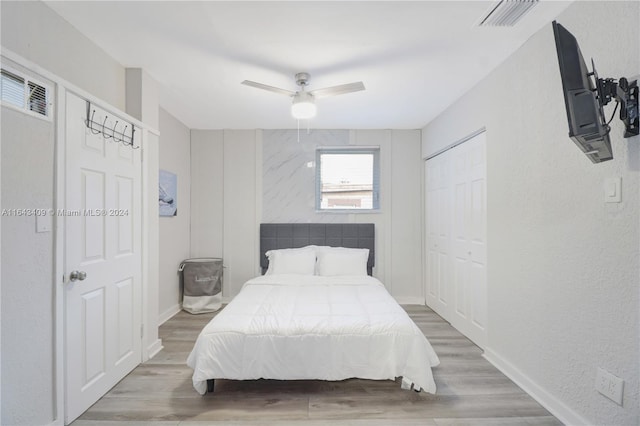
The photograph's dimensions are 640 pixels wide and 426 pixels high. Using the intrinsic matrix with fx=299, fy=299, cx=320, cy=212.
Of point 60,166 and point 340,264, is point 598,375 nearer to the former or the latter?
point 340,264

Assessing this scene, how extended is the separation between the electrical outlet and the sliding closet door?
1196 mm

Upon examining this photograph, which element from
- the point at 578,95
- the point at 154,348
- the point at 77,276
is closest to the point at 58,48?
the point at 77,276

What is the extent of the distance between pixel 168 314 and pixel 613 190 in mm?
4304

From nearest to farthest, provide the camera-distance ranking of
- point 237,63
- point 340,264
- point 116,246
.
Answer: point 116,246 < point 237,63 < point 340,264

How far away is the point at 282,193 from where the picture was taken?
4418mm

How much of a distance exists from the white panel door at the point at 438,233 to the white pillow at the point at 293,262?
1.65 meters

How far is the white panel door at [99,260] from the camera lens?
6.29 feet

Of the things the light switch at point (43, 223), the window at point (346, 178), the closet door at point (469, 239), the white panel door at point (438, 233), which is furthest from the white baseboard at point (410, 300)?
the light switch at point (43, 223)

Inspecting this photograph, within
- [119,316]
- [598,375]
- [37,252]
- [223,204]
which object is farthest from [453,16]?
[223,204]

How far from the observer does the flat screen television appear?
131 centimetres

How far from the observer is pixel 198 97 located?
10.7 feet

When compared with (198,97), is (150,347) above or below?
below

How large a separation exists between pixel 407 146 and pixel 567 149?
2674 millimetres

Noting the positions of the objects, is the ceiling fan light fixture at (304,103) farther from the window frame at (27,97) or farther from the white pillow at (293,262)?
the white pillow at (293,262)
